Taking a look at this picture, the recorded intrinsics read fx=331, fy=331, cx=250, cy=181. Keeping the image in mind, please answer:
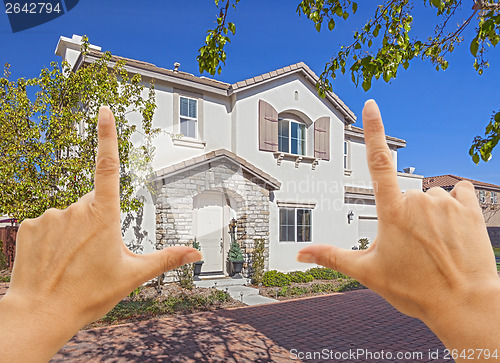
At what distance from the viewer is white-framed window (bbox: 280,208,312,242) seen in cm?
1266

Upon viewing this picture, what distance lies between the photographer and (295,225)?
12938 mm

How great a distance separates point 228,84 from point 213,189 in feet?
13.2

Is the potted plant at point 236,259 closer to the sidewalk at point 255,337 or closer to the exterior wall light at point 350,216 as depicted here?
the sidewalk at point 255,337

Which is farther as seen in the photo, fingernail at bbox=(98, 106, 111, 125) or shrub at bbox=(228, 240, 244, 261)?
shrub at bbox=(228, 240, 244, 261)

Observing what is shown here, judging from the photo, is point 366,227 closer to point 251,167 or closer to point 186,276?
point 251,167

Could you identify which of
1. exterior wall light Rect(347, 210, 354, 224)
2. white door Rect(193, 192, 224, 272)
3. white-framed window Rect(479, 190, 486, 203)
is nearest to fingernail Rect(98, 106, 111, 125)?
white door Rect(193, 192, 224, 272)

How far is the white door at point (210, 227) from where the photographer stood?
36.6 ft

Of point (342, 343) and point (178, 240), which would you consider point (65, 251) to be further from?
point (178, 240)

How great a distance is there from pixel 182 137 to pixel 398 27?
7.69 m

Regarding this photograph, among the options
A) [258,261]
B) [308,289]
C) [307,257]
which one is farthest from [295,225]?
[307,257]

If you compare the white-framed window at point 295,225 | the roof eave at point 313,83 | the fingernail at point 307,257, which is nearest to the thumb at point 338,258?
the fingernail at point 307,257

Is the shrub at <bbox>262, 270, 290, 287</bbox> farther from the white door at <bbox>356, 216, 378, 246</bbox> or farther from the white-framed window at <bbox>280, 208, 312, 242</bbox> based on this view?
the white door at <bbox>356, 216, 378, 246</bbox>

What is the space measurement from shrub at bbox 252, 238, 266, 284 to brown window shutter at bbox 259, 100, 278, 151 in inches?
139

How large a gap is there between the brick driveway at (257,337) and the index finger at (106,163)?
186 inches
